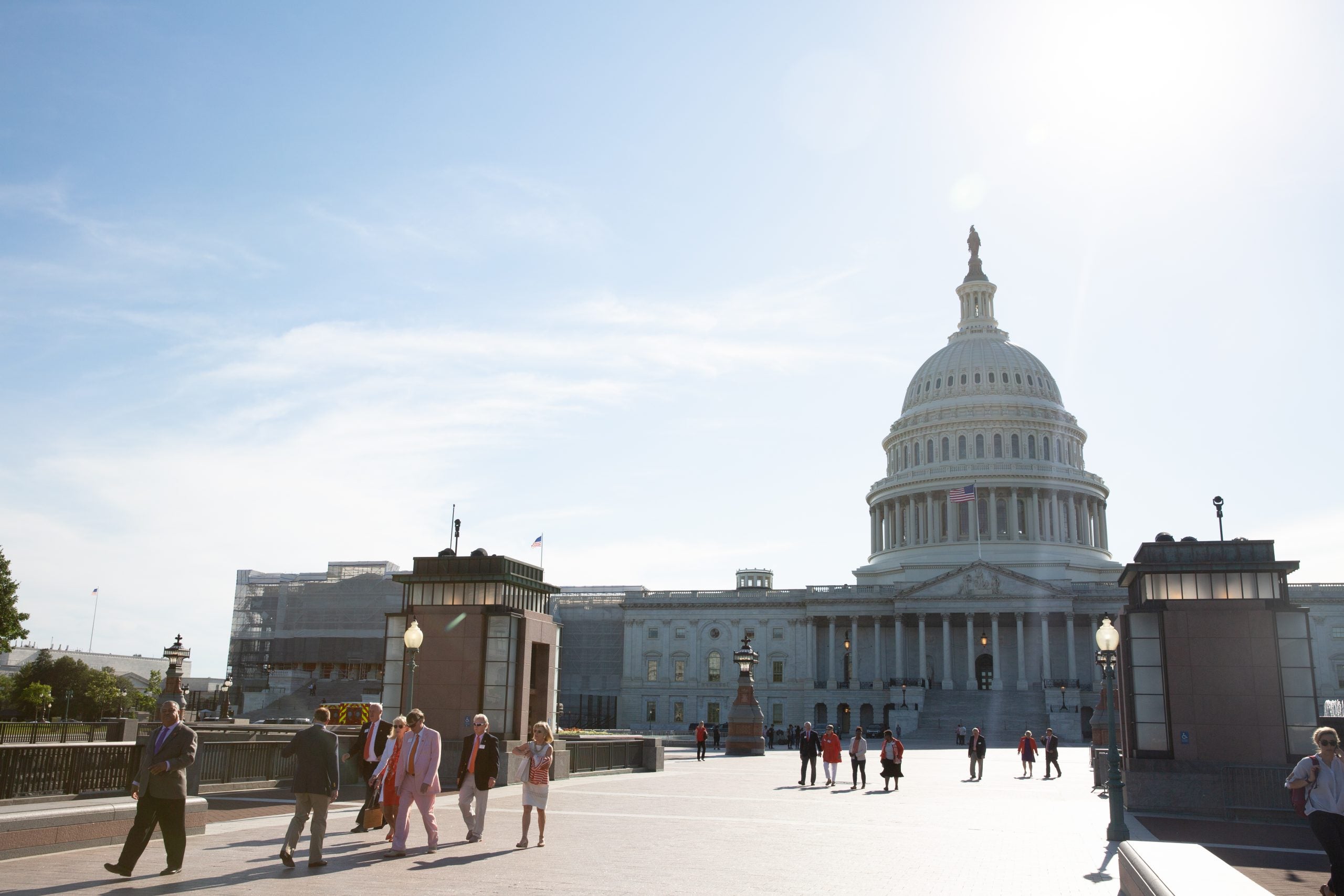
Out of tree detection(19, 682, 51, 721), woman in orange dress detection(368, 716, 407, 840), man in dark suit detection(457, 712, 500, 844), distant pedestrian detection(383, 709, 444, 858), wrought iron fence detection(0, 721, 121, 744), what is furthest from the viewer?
tree detection(19, 682, 51, 721)

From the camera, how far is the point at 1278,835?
21953mm

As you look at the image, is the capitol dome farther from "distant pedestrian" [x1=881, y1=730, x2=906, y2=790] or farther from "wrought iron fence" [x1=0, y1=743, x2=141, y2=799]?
"wrought iron fence" [x1=0, y1=743, x2=141, y2=799]

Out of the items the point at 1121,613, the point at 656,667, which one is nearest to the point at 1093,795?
the point at 1121,613

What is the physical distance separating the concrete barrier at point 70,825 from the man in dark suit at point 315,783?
2862 mm

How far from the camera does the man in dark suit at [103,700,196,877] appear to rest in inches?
542

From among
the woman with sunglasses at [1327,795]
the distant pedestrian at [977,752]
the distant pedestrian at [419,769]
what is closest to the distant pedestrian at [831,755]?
the distant pedestrian at [977,752]

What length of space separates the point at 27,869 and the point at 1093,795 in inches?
1038

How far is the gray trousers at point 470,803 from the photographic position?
57.9 feet

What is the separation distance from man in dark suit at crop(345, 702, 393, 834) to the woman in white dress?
8.54ft

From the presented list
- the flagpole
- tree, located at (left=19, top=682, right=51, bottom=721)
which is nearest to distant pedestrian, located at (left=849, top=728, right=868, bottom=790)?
the flagpole

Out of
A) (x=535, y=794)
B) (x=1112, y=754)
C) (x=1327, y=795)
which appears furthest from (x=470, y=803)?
(x=1327, y=795)

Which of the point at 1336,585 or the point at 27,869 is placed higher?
the point at 1336,585

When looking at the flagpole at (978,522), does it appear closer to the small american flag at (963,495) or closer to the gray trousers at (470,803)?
the small american flag at (963,495)

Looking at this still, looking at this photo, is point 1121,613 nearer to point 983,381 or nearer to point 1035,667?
point 1035,667
